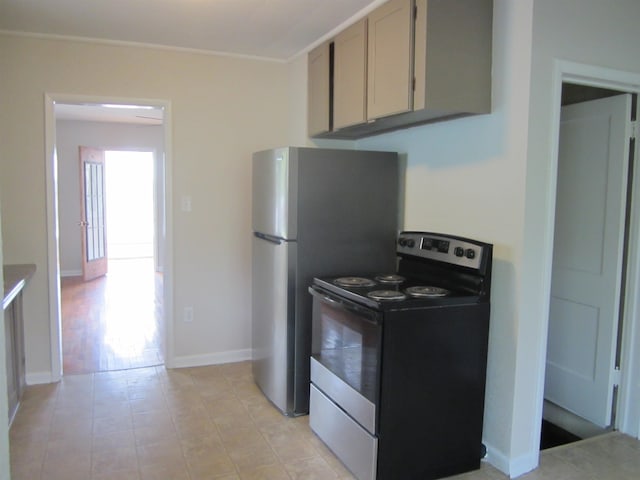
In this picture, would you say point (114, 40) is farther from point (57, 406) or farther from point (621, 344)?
point (621, 344)

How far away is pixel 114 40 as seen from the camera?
11.6ft

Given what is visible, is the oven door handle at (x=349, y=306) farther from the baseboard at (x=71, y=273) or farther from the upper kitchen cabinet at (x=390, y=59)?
the baseboard at (x=71, y=273)

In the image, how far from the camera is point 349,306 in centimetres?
236

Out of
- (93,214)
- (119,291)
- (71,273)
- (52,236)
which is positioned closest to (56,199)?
(52,236)

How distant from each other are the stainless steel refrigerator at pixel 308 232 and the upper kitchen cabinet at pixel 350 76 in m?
0.24

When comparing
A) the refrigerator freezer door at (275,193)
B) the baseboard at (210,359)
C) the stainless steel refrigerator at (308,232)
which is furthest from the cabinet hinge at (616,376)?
the baseboard at (210,359)

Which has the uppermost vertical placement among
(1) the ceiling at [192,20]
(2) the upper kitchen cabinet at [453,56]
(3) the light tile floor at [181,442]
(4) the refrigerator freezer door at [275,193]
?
(1) the ceiling at [192,20]

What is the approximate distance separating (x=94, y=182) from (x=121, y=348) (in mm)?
4427

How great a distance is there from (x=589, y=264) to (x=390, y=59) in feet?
5.53

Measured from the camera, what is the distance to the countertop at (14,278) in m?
2.66

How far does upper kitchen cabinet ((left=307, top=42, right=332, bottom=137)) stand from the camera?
3.26 metres

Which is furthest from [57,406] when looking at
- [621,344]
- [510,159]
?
[621,344]

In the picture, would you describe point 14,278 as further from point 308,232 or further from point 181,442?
point 308,232

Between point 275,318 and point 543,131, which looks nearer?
point 543,131
